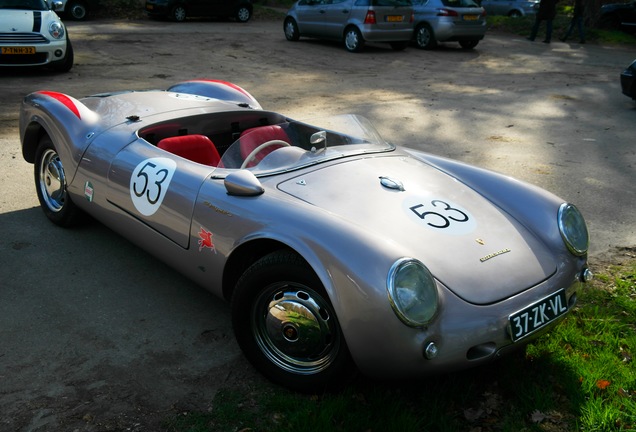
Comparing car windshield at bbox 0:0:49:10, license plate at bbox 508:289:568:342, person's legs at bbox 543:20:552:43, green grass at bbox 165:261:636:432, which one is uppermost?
person's legs at bbox 543:20:552:43

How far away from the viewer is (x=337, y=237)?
3033 mm

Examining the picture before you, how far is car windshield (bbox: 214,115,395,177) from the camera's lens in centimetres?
384

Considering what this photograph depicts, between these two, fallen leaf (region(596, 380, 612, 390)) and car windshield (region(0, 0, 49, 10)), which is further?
car windshield (region(0, 0, 49, 10))

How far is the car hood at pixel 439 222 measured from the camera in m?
3.11

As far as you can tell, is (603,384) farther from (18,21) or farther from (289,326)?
(18,21)

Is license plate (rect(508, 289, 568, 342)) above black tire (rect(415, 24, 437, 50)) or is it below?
below

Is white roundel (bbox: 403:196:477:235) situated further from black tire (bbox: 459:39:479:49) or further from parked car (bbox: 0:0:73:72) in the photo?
black tire (bbox: 459:39:479:49)

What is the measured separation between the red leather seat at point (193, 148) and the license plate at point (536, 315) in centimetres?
228

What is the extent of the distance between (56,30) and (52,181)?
677 centimetres

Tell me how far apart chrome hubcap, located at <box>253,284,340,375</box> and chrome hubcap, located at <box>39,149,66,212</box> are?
2348 millimetres

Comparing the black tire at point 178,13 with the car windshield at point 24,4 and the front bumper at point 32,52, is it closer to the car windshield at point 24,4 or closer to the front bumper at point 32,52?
the car windshield at point 24,4

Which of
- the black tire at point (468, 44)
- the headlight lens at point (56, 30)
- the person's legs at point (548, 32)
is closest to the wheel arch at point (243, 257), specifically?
the headlight lens at point (56, 30)

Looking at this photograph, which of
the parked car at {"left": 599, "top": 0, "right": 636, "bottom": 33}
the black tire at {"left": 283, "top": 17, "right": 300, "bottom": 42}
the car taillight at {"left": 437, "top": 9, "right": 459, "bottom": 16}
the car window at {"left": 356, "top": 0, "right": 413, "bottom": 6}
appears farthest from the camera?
the parked car at {"left": 599, "top": 0, "right": 636, "bottom": 33}

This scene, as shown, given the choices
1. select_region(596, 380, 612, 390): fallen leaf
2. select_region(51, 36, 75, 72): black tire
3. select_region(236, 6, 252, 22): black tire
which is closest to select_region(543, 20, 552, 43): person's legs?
select_region(236, 6, 252, 22): black tire
